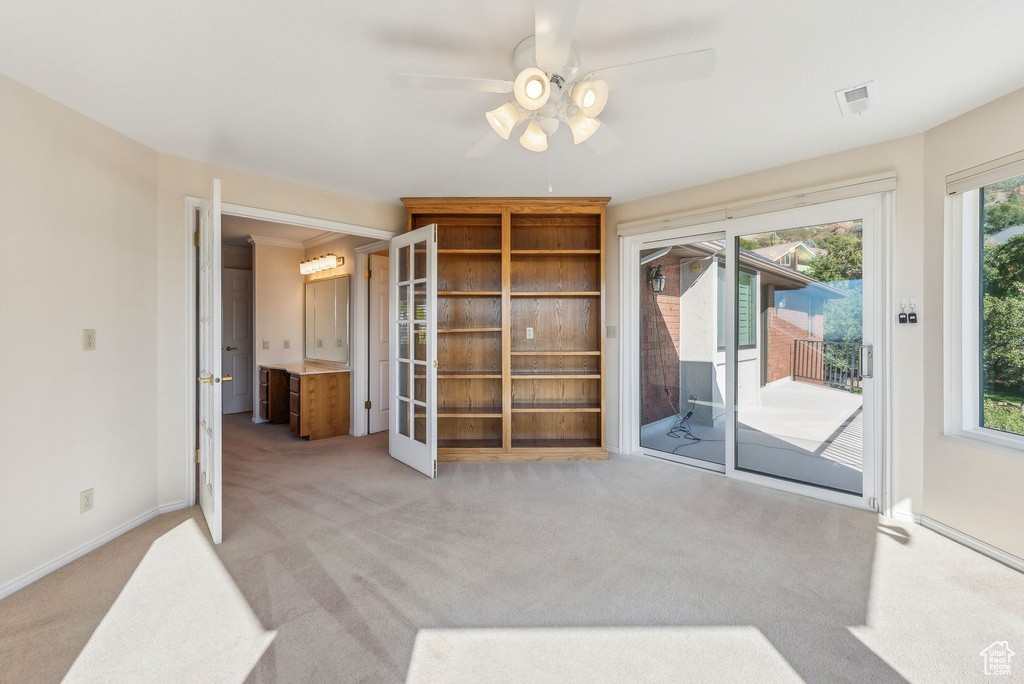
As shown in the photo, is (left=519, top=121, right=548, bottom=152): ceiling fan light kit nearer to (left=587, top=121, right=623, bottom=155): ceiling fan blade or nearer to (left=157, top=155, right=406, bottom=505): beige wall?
(left=587, top=121, right=623, bottom=155): ceiling fan blade

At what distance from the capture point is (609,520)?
109 inches

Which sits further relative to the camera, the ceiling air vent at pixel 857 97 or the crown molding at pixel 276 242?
the crown molding at pixel 276 242

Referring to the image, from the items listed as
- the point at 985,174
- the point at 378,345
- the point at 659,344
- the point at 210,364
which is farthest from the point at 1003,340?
the point at 378,345

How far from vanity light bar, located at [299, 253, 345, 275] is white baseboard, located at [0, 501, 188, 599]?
10.0 feet

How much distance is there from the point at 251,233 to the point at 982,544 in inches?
277

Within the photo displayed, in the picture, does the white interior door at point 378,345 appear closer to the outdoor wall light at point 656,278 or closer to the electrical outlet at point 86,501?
the electrical outlet at point 86,501

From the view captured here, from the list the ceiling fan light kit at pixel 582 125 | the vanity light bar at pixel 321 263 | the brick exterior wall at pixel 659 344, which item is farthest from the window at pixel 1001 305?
the vanity light bar at pixel 321 263

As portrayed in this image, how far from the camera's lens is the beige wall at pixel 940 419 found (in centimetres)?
225

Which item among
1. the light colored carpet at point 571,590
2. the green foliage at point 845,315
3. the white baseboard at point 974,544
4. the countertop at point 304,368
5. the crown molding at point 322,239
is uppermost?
the crown molding at point 322,239

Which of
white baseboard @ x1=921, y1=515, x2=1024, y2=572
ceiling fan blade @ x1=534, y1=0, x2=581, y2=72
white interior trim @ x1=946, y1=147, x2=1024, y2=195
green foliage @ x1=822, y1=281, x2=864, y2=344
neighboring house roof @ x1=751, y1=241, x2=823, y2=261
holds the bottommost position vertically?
white baseboard @ x1=921, y1=515, x2=1024, y2=572

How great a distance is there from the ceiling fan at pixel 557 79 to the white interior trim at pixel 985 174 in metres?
1.94

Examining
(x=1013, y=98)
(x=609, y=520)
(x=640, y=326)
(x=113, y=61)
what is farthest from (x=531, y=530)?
(x=1013, y=98)

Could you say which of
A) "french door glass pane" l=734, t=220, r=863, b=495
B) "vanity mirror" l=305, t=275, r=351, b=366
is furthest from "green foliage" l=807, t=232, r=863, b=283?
"vanity mirror" l=305, t=275, r=351, b=366

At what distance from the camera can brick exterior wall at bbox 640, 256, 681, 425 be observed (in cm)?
398
